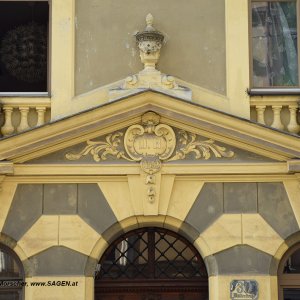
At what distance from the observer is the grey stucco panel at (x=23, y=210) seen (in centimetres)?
1452

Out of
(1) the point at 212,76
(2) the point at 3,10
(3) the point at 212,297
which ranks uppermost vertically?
(2) the point at 3,10

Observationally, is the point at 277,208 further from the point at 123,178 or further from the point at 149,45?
the point at 149,45

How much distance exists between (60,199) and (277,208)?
2.81 metres

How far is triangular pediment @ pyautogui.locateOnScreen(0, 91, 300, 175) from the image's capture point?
567 inches

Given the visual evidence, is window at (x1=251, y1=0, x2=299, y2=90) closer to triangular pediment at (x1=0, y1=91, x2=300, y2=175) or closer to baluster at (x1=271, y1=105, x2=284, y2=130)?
baluster at (x1=271, y1=105, x2=284, y2=130)

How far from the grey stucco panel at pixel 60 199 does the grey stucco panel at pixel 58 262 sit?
48 centimetres

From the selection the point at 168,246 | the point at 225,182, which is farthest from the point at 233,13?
the point at 168,246

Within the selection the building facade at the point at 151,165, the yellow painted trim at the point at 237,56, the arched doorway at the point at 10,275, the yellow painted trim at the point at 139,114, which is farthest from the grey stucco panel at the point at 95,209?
the yellow painted trim at the point at 237,56

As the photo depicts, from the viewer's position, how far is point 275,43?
15.4 m

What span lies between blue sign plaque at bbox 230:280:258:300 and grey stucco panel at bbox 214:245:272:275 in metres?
0.13

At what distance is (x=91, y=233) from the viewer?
47.6 feet

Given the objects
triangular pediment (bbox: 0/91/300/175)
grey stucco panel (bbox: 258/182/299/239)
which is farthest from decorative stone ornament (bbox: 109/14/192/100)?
grey stucco panel (bbox: 258/182/299/239)

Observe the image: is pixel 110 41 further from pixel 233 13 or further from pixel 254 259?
pixel 254 259

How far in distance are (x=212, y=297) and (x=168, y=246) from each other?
985mm
